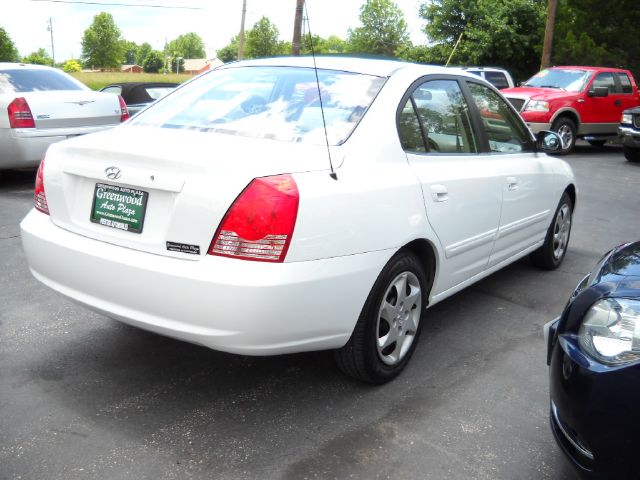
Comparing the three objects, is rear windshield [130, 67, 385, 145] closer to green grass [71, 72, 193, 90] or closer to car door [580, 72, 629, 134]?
car door [580, 72, 629, 134]

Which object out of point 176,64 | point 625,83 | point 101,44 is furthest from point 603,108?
point 176,64

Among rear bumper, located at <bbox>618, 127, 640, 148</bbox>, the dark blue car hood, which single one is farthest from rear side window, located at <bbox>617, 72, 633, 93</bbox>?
the dark blue car hood

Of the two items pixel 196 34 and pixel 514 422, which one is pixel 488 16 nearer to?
pixel 514 422

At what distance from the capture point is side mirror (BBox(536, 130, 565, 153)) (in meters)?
5.16

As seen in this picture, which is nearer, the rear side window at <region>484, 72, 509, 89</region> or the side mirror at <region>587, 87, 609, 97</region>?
the side mirror at <region>587, 87, 609, 97</region>

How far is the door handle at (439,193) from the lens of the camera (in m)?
3.61

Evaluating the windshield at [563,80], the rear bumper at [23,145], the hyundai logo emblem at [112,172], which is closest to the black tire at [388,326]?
the hyundai logo emblem at [112,172]

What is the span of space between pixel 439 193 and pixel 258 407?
4.73ft

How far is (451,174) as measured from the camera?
3826 millimetres

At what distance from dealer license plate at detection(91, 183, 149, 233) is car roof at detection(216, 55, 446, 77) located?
138cm

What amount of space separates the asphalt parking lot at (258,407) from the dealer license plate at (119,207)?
0.85 metres

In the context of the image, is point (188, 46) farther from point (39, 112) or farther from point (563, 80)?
point (39, 112)

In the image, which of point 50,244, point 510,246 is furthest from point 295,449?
point 510,246

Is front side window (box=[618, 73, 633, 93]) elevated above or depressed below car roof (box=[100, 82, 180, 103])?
above
